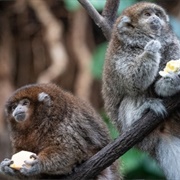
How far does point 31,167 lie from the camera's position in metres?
4.43

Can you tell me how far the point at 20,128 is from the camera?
189 inches

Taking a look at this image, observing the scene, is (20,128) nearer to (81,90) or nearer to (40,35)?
(81,90)

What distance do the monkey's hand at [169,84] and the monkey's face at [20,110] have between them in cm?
92

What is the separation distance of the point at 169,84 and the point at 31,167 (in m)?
1.03

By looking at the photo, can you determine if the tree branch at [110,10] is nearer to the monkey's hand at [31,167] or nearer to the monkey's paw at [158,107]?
the monkey's paw at [158,107]

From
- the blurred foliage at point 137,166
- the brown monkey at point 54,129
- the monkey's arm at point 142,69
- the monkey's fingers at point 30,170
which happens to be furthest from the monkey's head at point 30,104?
the blurred foliage at point 137,166

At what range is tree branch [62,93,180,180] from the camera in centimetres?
427

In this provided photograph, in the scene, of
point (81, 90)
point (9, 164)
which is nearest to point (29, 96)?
point (9, 164)

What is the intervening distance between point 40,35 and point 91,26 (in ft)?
2.41

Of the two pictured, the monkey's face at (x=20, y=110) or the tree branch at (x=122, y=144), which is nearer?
the tree branch at (x=122, y=144)

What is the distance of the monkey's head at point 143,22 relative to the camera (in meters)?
4.72

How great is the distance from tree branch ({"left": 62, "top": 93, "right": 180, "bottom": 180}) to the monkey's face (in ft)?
1.81

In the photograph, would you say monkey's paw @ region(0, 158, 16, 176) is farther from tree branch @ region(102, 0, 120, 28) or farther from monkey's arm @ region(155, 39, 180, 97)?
tree branch @ region(102, 0, 120, 28)

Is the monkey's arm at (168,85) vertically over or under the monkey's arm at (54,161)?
over
